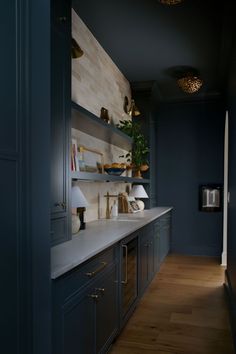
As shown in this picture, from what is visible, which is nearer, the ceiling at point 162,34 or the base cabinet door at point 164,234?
the ceiling at point 162,34

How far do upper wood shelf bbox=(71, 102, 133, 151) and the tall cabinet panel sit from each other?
0.21 m

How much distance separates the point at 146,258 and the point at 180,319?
31.8 inches

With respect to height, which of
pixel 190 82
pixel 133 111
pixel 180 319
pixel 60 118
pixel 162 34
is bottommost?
pixel 180 319

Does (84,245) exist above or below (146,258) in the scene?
above

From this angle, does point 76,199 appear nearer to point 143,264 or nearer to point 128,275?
point 128,275

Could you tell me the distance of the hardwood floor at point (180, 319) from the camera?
2.50 m

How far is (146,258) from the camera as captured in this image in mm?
3629

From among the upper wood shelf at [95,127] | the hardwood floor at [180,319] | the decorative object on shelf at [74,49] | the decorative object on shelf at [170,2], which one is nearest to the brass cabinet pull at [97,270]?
the hardwood floor at [180,319]

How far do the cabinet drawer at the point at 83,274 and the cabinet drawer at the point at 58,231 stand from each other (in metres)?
0.30

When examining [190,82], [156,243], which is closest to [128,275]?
[156,243]

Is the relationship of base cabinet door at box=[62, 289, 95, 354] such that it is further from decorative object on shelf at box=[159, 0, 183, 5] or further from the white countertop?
decorative object on shelf at box=[159, 0, 183, 5]

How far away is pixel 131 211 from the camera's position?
4.44 metres

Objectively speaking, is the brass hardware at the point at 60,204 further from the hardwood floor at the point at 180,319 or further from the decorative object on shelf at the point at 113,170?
the decorative object on shelf at the point at 113,170

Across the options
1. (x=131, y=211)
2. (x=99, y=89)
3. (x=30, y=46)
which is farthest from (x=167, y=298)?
(x=30, y=46)
